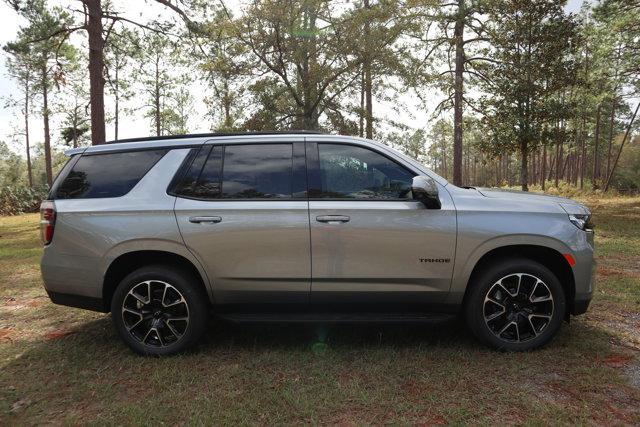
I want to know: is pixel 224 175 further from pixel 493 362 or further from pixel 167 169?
pixel 493 362

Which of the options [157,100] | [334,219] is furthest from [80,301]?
[157,100]

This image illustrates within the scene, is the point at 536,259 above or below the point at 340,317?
above

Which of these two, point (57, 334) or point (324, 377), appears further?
point (57, 334)

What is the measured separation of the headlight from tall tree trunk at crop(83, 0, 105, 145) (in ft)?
36.0

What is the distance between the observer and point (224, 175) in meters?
3.81

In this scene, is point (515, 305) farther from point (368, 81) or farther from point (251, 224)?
point (368, 81)

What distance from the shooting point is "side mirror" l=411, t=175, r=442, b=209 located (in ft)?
11.2

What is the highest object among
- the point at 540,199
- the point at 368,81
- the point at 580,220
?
the point at 368,81

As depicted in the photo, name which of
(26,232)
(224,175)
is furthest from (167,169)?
(26,232)

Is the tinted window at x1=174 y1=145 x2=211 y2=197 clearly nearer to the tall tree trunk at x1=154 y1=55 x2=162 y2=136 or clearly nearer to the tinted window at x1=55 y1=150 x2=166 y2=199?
the tinted window at x1=55 y1=150 x2=166 y2=199

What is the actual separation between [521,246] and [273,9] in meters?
12.5

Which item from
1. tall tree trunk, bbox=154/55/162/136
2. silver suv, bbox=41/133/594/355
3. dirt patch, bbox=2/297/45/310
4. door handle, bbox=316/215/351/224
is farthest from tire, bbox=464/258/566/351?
tall tree trunk, bbox=154/55/162/136

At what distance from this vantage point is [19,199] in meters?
24.0

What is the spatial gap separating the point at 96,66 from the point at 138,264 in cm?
952
